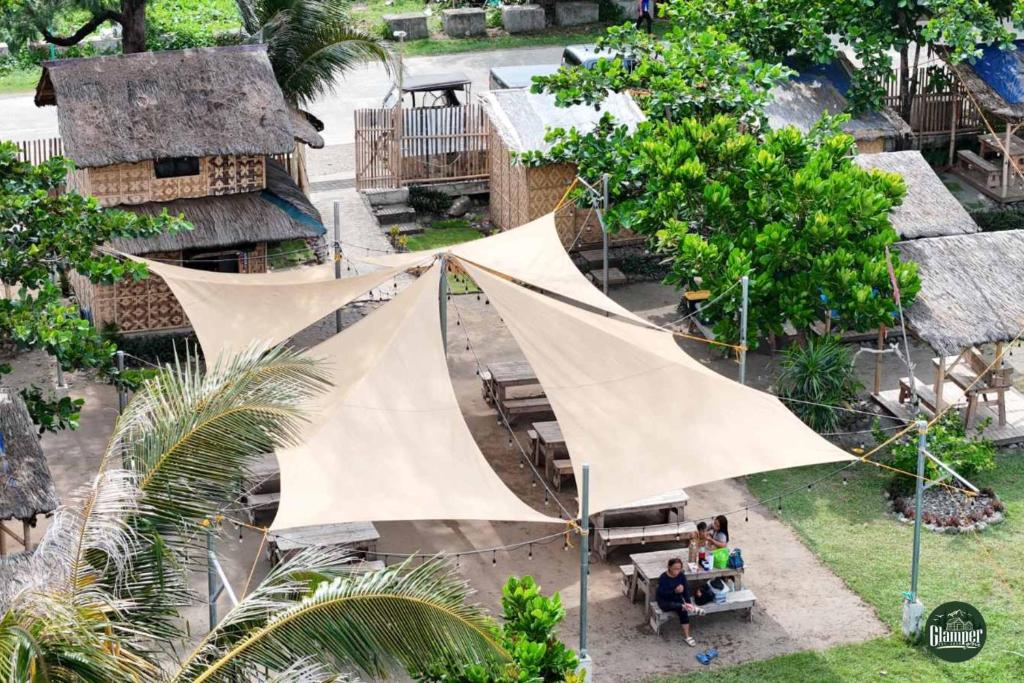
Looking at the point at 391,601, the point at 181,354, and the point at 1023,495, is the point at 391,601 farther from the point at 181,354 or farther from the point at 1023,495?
the point at 181,354

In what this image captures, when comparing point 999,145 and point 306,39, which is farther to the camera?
point 999,145

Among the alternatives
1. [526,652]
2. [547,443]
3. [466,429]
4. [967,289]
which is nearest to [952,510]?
[967,289]

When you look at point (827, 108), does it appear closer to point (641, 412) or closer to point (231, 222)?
point (231, 222)

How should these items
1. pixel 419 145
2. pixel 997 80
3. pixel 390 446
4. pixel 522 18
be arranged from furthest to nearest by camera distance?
pixel 522 18, pixel 419 145, pixel 997 80, pixel 390 446

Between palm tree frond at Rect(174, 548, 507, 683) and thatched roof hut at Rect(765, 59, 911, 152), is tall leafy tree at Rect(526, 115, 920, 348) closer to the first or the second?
thatched roof hut at Rect(765, 59, 911, 152)

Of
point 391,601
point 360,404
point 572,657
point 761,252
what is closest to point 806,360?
point 761,252

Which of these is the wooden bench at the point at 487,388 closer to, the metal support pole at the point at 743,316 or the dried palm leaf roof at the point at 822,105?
the metal support pole at the point at 743,316

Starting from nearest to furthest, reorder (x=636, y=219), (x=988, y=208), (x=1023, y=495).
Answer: (x=1023, y=495), (x=636, y=219), (x=988, y=208)

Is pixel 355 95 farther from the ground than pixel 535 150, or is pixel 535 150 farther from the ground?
pixel 355 95
